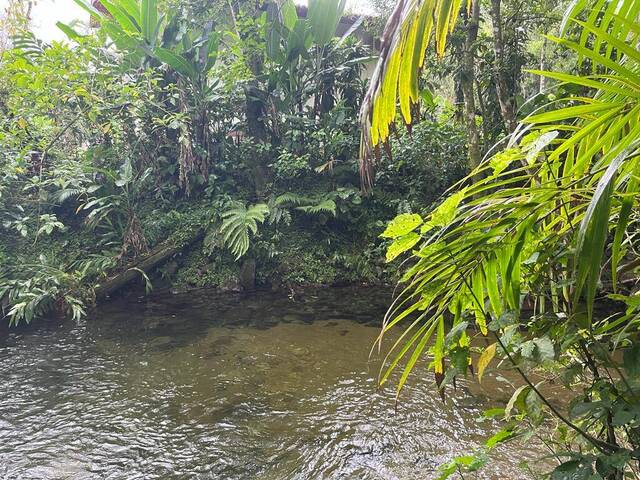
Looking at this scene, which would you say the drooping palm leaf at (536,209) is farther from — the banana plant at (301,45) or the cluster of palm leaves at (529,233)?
the banana plant at (301,45)

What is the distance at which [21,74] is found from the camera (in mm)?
5574

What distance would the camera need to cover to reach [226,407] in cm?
310

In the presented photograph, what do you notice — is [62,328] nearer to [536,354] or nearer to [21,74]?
[21,74]

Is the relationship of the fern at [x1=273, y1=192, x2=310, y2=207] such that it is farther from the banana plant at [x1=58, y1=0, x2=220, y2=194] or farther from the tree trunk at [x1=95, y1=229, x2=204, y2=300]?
the banana plant at [x1=58, y1=0, x2=220, y2=194]

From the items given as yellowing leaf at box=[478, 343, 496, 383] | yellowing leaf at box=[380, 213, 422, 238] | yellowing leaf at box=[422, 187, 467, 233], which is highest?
yellowing leaf at box=[422, 187, 467, 233]

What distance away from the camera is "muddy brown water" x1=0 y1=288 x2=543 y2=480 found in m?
2.39

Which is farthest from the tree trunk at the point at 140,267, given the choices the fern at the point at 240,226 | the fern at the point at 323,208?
the fern at the point at 323,208

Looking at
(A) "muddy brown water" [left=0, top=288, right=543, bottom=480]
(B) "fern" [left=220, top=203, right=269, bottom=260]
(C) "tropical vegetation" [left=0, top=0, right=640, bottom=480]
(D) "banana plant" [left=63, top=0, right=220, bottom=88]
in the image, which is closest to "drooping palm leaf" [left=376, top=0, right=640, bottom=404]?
(A) "muddy brown water" [left=0, top=288, right=543, bottom=480]

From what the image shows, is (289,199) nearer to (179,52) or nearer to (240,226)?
(240,226)

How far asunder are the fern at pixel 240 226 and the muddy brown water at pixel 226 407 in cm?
149

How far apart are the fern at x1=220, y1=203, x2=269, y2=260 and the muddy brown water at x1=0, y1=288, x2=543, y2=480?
149 centimetres

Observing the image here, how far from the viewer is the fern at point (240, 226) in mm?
6211

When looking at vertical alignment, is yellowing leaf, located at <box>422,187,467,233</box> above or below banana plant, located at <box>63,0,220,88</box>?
below

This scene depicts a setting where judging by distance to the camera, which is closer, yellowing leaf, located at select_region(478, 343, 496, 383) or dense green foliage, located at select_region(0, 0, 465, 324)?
yellowing leaf, located at select_region(478, 343, 496, 383)
